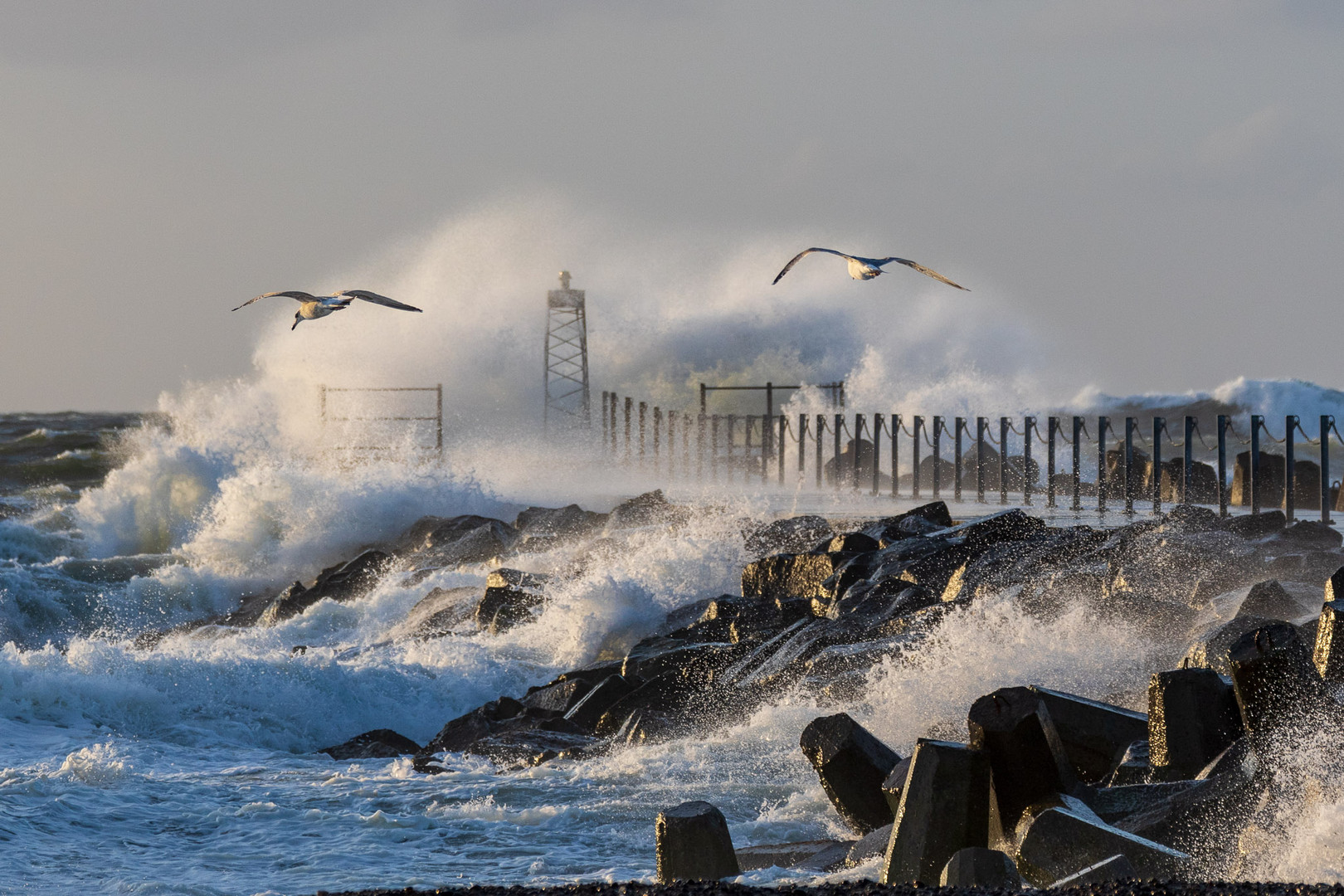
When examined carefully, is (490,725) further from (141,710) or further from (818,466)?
(818,466)

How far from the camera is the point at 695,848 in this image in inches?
183

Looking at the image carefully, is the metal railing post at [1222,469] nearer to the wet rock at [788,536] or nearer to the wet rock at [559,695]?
the wet rock at [788,536]

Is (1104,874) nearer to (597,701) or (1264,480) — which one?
(597,701)

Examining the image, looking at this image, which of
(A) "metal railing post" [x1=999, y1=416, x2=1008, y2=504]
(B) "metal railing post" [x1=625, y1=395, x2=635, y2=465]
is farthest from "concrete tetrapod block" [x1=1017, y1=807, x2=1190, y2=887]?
(B) "metal railing post" [x1=625, y1=395, x2=635, y2=465]

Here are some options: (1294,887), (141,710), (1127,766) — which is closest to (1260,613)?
(1127,766)

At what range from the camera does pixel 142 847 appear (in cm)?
632

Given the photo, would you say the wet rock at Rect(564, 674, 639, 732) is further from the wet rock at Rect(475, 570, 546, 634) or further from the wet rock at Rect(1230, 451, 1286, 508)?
the wet rock at Rect(1230, 451, 1286, 508)

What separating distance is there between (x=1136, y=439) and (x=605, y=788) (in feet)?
134

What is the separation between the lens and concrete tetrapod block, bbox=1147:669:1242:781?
479 cm

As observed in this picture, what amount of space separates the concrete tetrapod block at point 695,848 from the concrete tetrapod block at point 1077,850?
108 centimetres

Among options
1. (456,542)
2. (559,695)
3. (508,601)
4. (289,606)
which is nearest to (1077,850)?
(559,695)

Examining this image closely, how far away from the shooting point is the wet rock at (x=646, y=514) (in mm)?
14859

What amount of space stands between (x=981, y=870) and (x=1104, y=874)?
341mm

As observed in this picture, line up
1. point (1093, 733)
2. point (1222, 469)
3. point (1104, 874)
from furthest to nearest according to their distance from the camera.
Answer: point (1222, 469), point (1093, 733), point (1104, 874)
